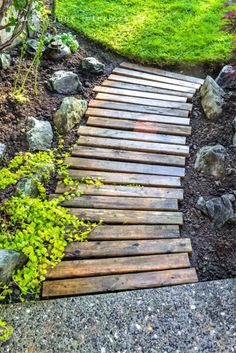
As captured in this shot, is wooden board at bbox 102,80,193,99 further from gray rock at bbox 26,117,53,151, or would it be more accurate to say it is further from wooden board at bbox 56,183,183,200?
wooden board at bbox 56,183,183,200

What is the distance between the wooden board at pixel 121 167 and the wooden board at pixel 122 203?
0.38 m

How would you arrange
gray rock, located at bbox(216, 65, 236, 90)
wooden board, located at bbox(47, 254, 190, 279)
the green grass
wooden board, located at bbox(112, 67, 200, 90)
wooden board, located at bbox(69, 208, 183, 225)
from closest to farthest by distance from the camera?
wooden board, located at bbox(47, 254, 190, 279), wooden board, located at bbox(69, 208, 183, 225), gray rock, located at bbox(216, 65, 236, 90), wooden board, located at bbox(112, 67, 200, 90), the green grass

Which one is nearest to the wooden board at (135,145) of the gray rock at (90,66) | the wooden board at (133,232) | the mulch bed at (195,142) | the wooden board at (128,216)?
the mulch bed at (195,142)

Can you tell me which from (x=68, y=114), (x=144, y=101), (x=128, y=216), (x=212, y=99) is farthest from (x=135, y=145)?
(x=212, y=99)

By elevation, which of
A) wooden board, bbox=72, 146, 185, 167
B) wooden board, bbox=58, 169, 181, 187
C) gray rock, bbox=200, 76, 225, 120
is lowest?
wooden board, bbox=58, 169, 181, 187

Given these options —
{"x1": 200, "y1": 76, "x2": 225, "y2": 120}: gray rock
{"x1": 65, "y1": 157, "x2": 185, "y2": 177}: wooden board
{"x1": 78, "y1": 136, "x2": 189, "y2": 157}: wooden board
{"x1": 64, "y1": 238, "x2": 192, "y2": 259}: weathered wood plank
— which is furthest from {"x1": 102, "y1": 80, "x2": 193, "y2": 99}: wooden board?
{"x1": 64, "y1": 238, "x2": 192, "y2": 259}: weathered wood plank

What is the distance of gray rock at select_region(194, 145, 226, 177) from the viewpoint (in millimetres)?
3694

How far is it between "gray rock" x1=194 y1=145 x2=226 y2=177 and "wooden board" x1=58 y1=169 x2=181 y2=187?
0.93ft

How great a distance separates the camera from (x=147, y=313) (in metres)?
2.53

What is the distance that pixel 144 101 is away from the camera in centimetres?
466

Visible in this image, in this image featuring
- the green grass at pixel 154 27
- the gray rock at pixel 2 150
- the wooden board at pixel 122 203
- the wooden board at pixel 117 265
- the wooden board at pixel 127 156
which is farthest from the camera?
the green grass at pixel 154 27

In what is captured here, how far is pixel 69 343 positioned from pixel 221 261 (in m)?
1.32

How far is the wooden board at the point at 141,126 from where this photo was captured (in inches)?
166

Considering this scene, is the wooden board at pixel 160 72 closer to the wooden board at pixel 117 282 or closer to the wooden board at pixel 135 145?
the wooden board at pixel 135 145
